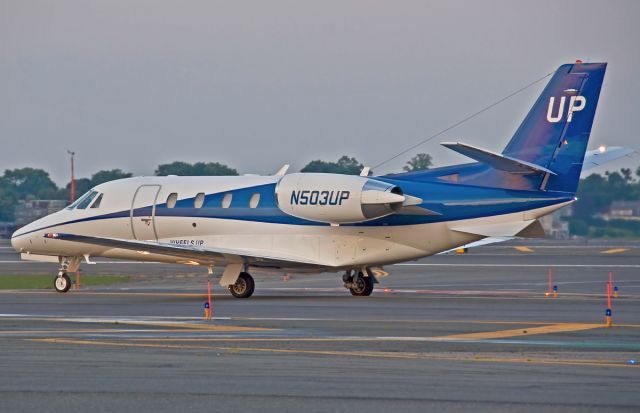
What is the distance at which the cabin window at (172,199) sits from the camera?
34.9 metres

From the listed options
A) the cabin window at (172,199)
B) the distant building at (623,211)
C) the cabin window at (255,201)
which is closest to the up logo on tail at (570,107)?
the cabin window at (255,201)

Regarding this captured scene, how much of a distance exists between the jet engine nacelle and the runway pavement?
2.37m

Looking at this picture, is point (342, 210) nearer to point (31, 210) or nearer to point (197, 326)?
point (197, 326)

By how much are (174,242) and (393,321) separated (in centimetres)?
1261

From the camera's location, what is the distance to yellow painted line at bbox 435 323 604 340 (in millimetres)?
20328

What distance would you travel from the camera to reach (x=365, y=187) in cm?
3141

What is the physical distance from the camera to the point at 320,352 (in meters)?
17.9

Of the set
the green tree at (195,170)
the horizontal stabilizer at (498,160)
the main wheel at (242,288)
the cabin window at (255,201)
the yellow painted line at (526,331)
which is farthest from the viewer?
the green tree at (195,170)

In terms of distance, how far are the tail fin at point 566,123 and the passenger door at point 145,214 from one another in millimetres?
11359

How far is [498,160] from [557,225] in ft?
193

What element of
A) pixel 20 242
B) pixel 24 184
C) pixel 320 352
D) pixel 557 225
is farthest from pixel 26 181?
pixel 320 352

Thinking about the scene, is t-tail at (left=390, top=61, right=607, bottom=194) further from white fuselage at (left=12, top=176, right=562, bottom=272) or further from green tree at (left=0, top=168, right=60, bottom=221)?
green tree at (left=0, top=168, right=60, bottom=221)

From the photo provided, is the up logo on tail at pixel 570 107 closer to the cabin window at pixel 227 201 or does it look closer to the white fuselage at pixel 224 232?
the white fuselage at pixel 224 232

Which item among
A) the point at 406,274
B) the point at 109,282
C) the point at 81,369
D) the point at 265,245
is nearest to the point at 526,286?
the point at 406,274
